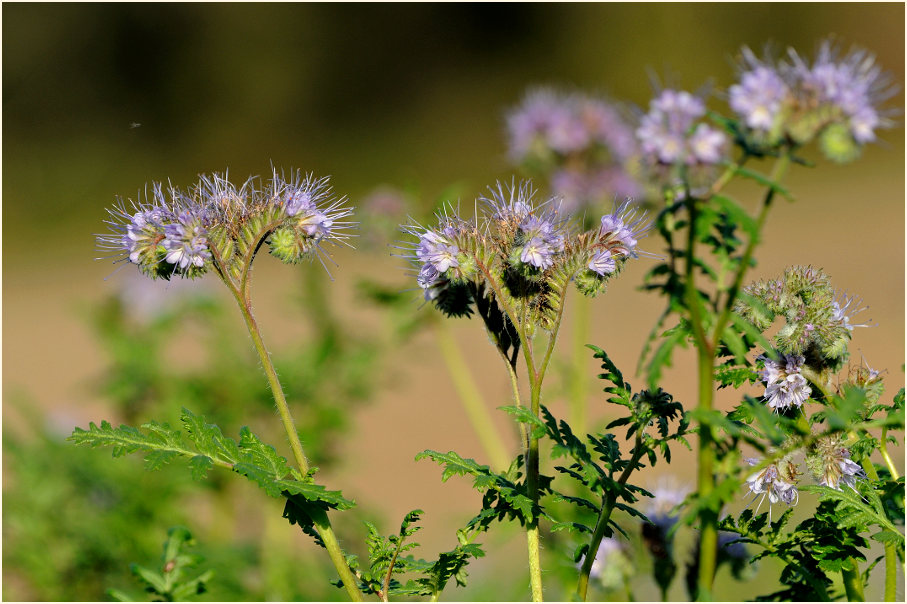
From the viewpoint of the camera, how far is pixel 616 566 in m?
2.16

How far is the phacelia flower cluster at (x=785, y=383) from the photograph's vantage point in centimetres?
151

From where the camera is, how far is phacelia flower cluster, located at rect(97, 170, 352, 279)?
157 centimetres

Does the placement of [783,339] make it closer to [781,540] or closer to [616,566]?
[781,540]

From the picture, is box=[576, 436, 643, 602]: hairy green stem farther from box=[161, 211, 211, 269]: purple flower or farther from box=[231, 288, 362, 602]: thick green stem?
box=[161, 211, 211, 269]: purple flower

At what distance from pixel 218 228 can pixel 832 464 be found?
1.10m

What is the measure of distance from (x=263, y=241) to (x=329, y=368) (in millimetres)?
2222

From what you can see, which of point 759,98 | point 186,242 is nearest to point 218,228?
point 186,242

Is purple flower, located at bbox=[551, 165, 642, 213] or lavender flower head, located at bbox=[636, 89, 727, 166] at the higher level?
purple flower, located at bbox=[551, 165, 642, 213]

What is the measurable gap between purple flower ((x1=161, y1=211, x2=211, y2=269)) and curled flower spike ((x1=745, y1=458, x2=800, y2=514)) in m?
0.98

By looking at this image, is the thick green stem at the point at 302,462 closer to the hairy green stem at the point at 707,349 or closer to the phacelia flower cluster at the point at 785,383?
the hairy green stem at the point at 707,349

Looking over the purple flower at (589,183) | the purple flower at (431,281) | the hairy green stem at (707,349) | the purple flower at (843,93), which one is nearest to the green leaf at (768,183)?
the hairy green stem at (707,349)

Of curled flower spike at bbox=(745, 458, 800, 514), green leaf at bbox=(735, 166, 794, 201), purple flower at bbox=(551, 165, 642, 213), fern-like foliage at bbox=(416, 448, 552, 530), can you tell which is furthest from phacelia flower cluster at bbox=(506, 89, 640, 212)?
green leaf at bbox=(735, 166, 794, 201)

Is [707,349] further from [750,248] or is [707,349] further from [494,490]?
[494,490]

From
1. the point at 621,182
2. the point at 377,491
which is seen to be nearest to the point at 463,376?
the point at 621,182
